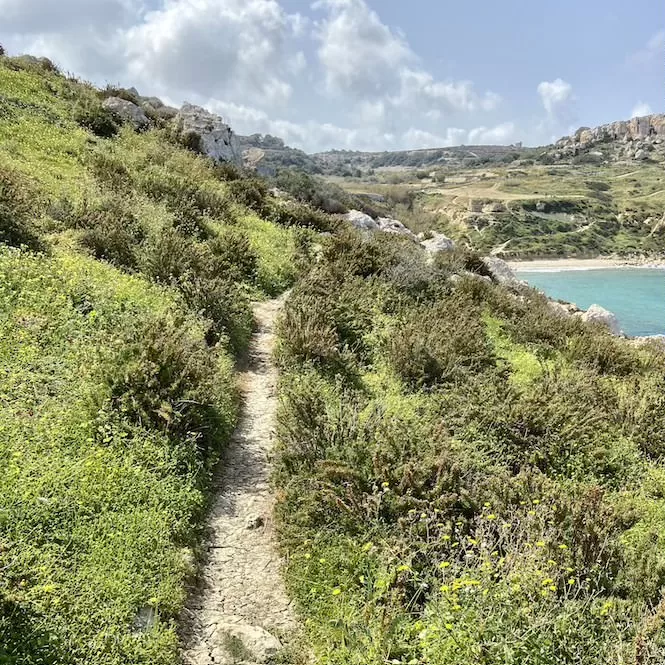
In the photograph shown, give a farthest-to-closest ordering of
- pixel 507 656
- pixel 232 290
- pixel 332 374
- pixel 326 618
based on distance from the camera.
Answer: pixel 232 290, pixel 332 374, pixel 326 618, pixel 507 656

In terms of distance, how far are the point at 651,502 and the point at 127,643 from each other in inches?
232

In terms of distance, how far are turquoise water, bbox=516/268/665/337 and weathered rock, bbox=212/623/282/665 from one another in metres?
42.1

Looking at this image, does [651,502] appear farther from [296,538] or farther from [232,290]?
[232,290]

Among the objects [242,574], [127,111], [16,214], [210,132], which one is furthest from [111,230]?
[210,132]

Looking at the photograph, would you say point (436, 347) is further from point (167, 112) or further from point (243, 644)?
point (167, 112)

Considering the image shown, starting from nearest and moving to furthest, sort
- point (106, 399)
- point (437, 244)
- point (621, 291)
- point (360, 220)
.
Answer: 1. point (106, 399)
2. point (437, 244)
3. point (360, 220)
4. point (621, 291)

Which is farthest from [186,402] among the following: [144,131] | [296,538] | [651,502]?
[144,131]

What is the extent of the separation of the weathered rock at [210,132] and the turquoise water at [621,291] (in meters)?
30.2

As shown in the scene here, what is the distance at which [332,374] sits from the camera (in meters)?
8.91

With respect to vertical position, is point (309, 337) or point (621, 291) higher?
point (621, 291)

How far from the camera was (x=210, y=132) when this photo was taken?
88.8 feet

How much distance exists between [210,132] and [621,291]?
168ft

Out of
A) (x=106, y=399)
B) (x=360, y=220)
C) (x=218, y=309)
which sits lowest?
(x=106, y=399)

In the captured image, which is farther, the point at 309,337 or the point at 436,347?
the point at 436,347
